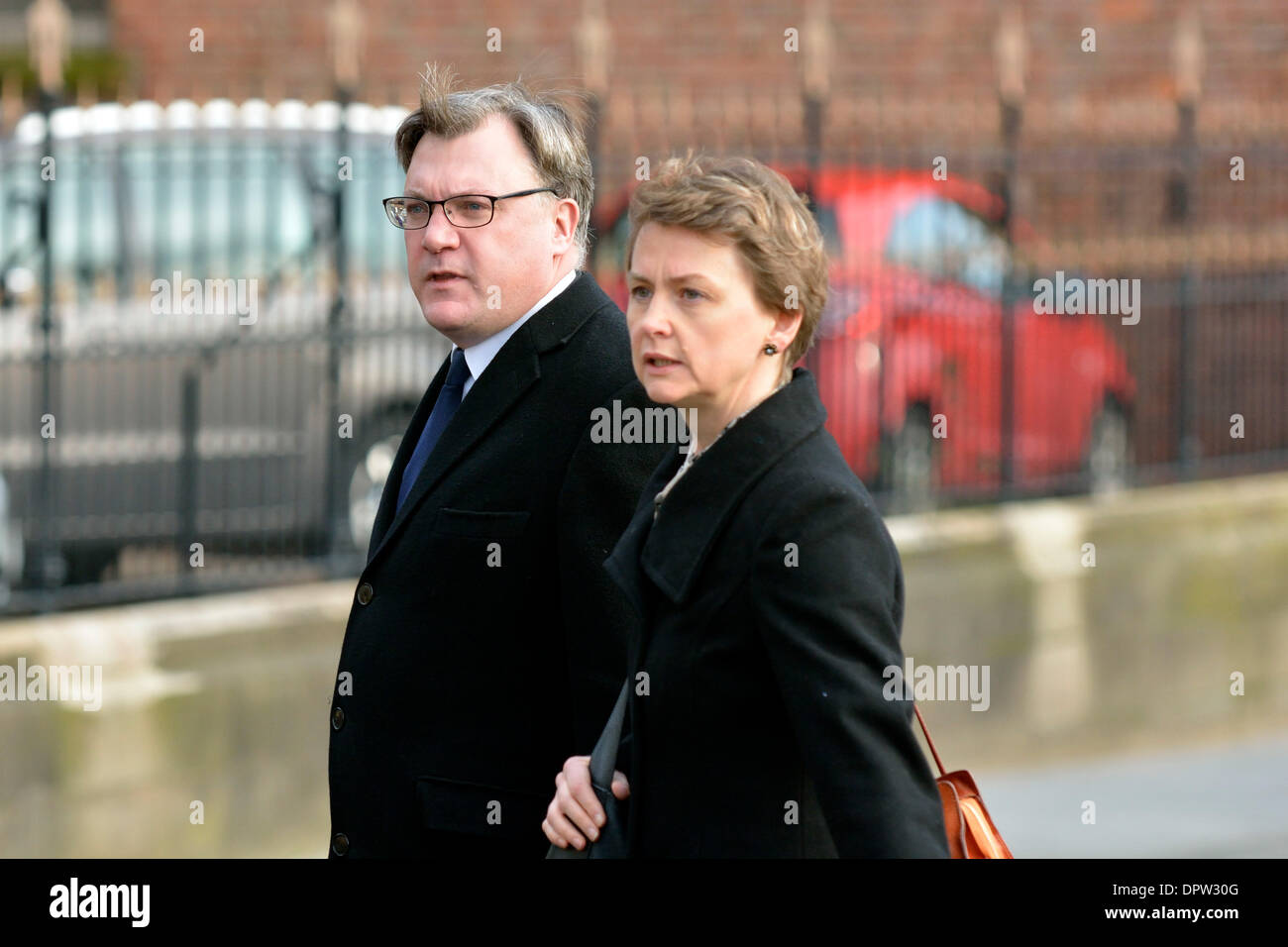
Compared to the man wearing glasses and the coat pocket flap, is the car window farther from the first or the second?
the coat pocket flap

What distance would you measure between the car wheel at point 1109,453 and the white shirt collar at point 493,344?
6555mm

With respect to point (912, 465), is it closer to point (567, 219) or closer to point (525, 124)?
point (567, 219)

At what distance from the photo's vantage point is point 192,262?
7195 mm

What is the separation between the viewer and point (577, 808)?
2.75 m

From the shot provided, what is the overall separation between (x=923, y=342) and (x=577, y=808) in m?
6.52

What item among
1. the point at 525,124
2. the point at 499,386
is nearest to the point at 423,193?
the point at 525,124

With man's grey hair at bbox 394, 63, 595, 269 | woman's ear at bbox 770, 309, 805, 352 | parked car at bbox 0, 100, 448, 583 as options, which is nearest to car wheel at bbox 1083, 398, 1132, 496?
parked car at bbox 0, 100, 448, 583

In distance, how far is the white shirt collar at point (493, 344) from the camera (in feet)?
11.0

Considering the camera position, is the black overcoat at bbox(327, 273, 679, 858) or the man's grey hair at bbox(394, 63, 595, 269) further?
the man's grey hair at bbox(394, 63, 595, 269)

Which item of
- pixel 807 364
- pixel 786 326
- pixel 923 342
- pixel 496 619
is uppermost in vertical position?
pixel 923 342

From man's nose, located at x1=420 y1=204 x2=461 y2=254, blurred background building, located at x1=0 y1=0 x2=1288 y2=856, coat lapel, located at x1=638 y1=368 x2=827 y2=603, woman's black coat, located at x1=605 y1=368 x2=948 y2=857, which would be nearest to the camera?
woman's black coat, located at x1=605 y1=368 x2=948 y2=857

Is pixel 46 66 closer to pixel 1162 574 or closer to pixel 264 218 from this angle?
pixel 264 218

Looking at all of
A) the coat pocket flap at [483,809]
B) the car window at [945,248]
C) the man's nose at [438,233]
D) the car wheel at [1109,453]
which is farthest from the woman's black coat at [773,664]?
the car wheel at [1109,453]

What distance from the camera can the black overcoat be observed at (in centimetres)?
311
